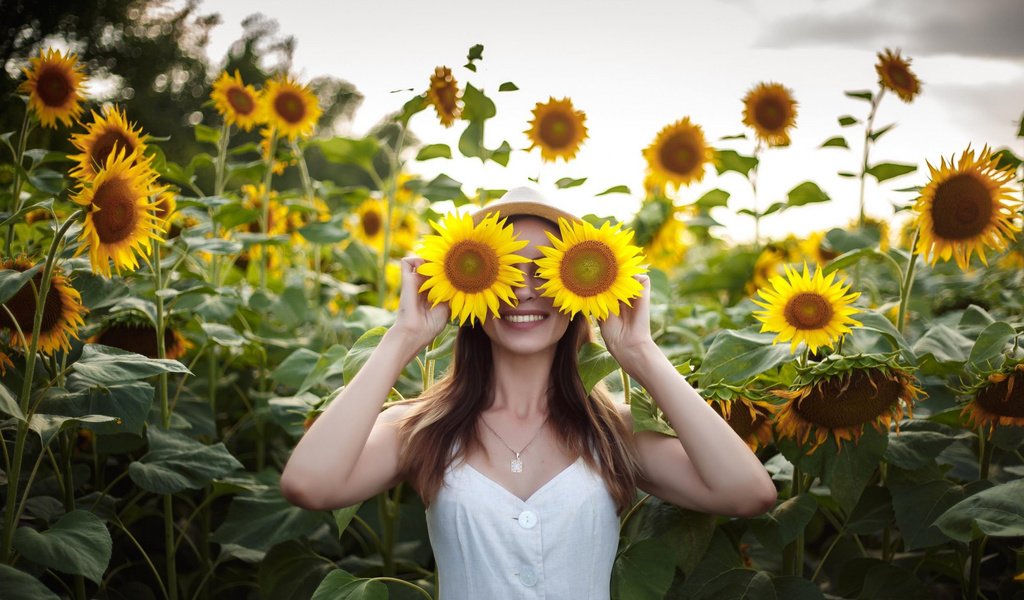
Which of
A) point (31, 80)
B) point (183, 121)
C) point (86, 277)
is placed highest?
point (183, 121)

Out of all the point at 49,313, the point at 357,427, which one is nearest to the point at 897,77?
the point at 357,427

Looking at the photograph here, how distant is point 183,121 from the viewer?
44.9ft

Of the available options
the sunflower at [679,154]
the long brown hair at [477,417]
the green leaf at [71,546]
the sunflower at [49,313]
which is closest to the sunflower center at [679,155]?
the sunflower at [679,154]

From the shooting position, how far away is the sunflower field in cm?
168

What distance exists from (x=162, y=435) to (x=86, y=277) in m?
0.49

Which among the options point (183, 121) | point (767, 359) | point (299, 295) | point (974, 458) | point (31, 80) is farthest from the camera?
point (183, 121)

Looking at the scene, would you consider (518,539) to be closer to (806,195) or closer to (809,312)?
(809,312)

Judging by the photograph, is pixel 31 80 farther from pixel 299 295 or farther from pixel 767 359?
pixel 767 359

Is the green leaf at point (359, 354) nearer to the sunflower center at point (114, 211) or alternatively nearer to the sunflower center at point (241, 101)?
the sunflower center at point (114, 211)

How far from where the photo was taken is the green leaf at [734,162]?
117 inches

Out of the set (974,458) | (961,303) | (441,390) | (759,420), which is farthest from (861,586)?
(961,303)

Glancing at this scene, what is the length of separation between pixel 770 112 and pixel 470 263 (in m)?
1.81

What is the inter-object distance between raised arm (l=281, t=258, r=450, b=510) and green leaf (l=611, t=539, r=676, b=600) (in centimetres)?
61

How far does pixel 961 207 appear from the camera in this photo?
6.16 ft
